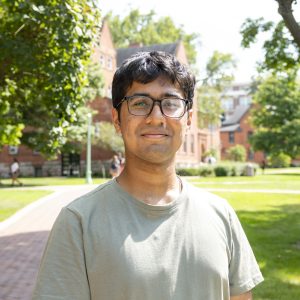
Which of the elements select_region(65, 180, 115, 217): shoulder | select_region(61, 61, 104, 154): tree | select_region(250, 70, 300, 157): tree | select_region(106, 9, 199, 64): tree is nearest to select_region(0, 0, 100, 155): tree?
select_region(65, 180, 115, 217): shoulder

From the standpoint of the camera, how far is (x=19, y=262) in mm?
8383

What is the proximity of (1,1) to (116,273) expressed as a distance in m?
9.74

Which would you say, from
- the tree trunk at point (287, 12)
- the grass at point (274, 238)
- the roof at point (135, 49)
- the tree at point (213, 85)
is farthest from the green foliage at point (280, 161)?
the tree trunk at point (287, 12)

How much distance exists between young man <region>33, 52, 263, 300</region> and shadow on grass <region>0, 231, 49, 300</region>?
187 inches

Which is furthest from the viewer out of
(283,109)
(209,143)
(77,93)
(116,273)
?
(209,143)

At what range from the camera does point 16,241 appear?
10500mm

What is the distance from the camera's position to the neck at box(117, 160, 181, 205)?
2082mm

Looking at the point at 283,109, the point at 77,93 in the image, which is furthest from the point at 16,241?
the point at 283,109

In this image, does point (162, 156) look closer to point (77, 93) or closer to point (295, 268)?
point (295, 268)

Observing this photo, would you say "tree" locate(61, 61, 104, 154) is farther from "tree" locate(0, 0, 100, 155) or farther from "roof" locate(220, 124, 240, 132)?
"roof" locate(220, 124, 240, 132)

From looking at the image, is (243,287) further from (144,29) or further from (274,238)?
(144,29)

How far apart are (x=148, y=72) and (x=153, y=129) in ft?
0.79

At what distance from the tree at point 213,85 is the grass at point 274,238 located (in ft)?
128

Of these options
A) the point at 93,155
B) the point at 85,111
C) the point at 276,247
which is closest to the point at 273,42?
the point at 276,247
